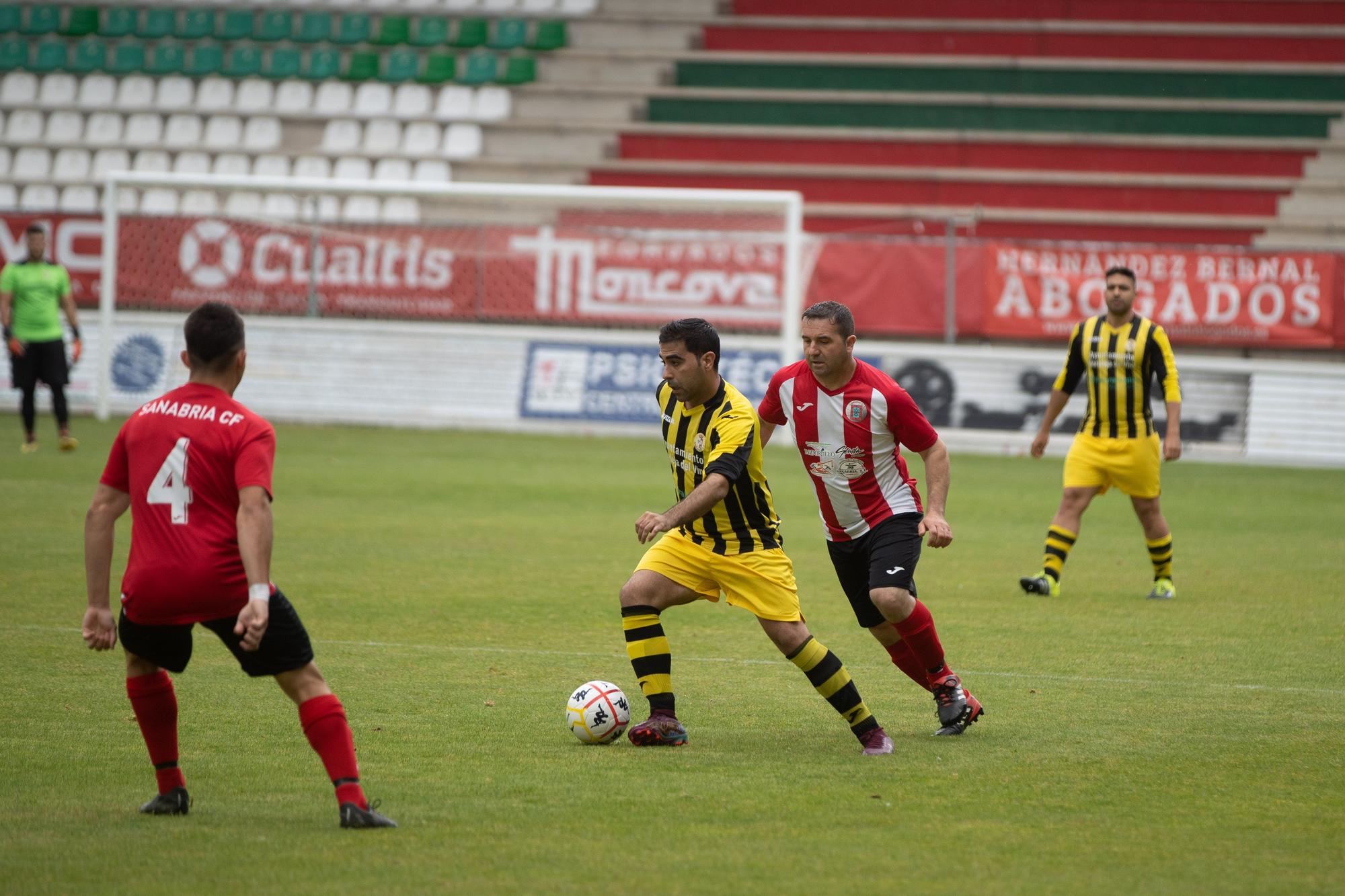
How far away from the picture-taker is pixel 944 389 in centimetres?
1997

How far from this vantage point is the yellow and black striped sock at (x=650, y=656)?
6141 millimetres

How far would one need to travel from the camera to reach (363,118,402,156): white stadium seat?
2808 cm

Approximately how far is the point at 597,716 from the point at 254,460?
6.51 feet

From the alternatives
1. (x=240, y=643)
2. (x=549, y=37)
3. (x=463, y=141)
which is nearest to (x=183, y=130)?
(x=463, y=141)

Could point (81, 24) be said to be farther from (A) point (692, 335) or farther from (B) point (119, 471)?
(B) point (119, 471)

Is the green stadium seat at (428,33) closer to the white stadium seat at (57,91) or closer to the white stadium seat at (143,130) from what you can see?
the white stadium seat at (143,130)

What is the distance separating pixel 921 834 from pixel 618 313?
16.6 m

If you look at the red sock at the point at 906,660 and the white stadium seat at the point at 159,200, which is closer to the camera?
the red sock at the point at 906,660

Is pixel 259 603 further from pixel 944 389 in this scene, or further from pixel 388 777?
pixel 944 389

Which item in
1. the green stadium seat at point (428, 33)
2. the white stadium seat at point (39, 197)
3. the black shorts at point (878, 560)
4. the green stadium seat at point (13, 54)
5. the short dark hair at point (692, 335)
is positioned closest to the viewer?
the short dark hair at point (692, 335)

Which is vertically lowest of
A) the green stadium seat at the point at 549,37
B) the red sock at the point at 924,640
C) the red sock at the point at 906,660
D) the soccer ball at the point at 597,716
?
the soccer ball at the point at 597,716

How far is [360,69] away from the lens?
29469 mm

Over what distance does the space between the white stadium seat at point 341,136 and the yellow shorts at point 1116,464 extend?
20.3 m

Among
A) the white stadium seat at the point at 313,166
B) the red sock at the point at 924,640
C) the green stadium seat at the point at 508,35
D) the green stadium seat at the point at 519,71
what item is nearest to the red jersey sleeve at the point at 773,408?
the red sock at the point at 924,640
